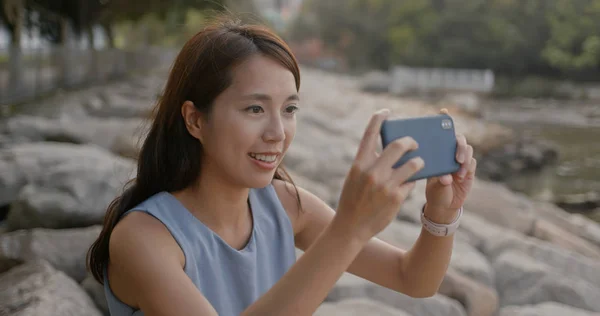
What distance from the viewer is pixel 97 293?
2754 millimetres

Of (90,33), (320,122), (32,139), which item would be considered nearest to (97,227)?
(32,139)

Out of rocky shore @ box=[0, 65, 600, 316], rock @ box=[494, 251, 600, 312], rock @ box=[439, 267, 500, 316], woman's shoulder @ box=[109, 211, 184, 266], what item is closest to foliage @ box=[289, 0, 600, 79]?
rocky shore @ box=[0, 65, 600, 316]

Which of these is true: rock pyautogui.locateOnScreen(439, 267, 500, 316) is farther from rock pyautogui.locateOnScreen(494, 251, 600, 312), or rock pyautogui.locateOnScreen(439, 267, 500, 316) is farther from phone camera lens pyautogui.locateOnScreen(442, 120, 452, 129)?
phone camera lens pyautogui.locateOnScreen(442, 120, 452, 129)

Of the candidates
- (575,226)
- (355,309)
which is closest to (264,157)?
(355,309)

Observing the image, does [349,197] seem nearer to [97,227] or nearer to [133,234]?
[133,234]

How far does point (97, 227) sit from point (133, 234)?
1.98m

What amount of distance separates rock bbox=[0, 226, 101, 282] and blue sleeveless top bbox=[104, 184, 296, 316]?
138 centimetres

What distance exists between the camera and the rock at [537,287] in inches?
149

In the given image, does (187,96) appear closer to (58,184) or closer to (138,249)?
(138,249)

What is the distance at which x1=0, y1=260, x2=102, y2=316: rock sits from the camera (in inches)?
86.7

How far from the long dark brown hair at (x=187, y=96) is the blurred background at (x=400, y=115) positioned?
21 cm

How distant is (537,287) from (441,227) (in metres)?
2.67

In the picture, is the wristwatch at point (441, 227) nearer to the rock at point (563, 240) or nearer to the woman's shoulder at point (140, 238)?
the woman's shoulder at point (140, 238)

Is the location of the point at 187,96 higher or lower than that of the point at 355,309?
higher
